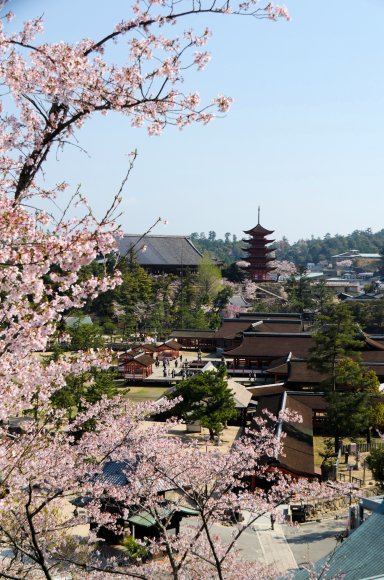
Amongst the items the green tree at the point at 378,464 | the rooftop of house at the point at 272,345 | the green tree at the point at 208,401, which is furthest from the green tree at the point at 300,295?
the green tree at the point at 378,464

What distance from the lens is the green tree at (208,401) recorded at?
79.0ft

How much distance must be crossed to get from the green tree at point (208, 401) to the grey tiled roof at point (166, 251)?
1610 inches

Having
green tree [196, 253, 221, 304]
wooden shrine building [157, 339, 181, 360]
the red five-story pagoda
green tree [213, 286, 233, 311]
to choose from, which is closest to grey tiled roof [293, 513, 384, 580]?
wooden shrine building [157, 339, 181, 360]

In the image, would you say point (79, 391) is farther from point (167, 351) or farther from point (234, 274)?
point (234, 274)

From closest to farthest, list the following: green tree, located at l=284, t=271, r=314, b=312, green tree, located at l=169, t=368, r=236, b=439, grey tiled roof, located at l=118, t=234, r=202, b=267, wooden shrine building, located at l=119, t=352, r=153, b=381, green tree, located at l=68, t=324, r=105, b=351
Answer: 1. green tree, located at l=169, t=368, r=236, b=439
2. green tree, located at l=68, t=324, r=105, b=351
3. wooden shrine building, located at l=119, t=352, r=153, b=381
4. green tree, located at l=284, t=271, r=314, b=312
5. grey tiled roof, located at l=118, t=234, r=202, b=267

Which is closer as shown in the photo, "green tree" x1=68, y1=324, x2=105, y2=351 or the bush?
the bush

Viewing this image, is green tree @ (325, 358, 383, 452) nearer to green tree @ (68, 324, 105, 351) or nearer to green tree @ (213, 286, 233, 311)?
green tree @ (68, 324, 105, 351)

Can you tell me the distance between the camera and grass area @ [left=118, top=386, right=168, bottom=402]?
33.3 m

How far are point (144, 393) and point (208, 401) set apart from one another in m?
11.1

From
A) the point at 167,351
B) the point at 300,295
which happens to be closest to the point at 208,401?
the point at 167,351

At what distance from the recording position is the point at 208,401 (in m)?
24.5

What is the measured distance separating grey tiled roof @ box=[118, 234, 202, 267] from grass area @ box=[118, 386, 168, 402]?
29778 mm

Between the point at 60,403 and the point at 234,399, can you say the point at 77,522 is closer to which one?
the point at 60,403

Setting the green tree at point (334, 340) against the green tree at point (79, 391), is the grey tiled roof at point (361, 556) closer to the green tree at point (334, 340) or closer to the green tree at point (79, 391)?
the green tree at point (334, 340)
